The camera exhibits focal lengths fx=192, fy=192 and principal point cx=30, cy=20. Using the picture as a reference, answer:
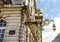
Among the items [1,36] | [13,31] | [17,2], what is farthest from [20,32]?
[17,2]

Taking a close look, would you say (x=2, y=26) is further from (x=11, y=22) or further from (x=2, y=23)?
(x=11, y=22)

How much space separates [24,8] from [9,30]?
3135 mm

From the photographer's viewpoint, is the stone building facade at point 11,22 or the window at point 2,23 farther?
the window at point 2,23

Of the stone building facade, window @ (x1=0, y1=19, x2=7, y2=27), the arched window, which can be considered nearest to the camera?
the stone building facade

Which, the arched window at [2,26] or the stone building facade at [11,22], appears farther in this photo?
the arched window at [2,26]

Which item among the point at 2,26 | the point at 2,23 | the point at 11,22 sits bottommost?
the point at 2,26

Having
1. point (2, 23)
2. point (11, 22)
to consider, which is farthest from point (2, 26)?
point (11, 22)

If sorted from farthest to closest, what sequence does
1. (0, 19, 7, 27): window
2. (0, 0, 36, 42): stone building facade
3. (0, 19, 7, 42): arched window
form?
(0, 19, 7, 27): window → (0, 19, 7, 42): arched window → (0, 0, 36, 42): stone building facade

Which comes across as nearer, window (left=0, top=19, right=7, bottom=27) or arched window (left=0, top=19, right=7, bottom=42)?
arched window (left=0, top=19, right=7, bottom=42)

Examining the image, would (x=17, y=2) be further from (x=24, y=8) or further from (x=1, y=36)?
(x=1, y=36)

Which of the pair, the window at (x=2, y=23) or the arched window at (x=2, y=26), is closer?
the arched window at (x=2, y=26)

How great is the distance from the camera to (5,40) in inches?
836

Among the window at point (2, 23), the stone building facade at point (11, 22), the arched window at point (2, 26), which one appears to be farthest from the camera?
the window at point (2, 23)

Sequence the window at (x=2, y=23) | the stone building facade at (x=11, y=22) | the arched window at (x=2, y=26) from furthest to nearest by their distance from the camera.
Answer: the window at (x=2, y=23)
the arched window at (x=2, y=26)
the stone building facade at (x=11, y=22)
